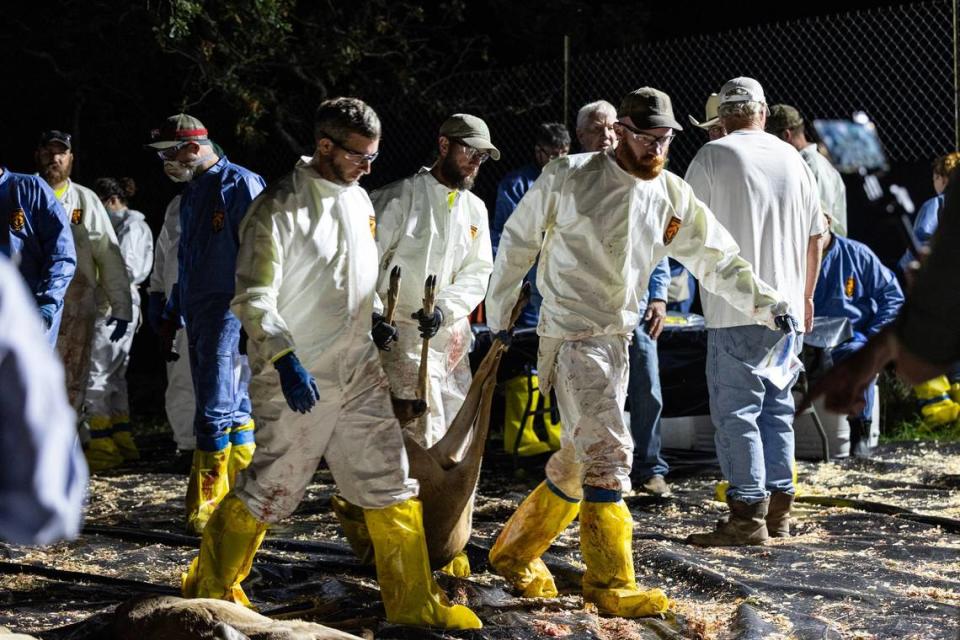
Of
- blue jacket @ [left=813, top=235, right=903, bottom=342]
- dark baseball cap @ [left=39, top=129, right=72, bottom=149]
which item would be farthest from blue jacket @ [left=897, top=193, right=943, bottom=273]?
dark baseball cap @ [left=39, top=129, right=72, bottom=149]

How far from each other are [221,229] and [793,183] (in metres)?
2.66

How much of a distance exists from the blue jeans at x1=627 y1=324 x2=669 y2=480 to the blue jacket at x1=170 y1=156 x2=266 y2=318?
241cm

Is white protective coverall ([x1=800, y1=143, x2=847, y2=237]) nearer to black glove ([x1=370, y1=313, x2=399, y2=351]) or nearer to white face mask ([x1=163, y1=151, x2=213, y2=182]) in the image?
white face mask ([x1=163, y1=151, x2=213, y2=182])

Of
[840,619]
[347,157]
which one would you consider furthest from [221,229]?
[840,619]

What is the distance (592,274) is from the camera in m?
4.79

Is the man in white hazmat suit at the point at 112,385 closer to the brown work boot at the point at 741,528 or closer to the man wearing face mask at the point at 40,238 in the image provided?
the man wearing face mask at the point at 40,238

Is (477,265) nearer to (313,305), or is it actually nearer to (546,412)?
(313,305)

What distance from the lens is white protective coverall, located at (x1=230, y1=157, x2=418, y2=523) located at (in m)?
Answer: 4.26

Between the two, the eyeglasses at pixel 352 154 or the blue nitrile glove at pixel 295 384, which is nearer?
the blue nitrile glove at pixel 295 384

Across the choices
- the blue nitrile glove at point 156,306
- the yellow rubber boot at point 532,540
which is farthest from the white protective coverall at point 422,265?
the blue nitrile glove at point 156,306

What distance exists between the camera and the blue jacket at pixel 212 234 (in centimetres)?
588

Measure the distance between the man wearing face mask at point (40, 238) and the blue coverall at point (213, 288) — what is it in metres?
0.63

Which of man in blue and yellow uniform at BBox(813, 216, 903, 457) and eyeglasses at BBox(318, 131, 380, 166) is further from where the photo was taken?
man in blue and yellow uniform at BBox(813, 216, 903, 457)

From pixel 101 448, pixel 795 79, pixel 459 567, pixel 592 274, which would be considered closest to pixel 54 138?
pixel 101 448
